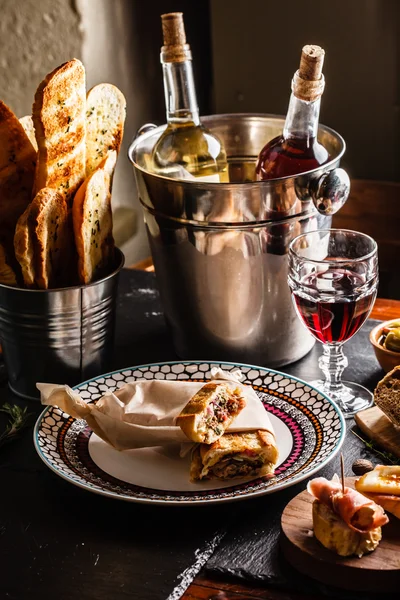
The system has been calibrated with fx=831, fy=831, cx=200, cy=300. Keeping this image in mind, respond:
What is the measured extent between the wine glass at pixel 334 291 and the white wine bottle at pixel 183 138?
256 mm

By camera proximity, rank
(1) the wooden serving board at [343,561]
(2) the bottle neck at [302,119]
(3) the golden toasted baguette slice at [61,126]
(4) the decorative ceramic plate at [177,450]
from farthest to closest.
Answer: (2) the bottle neck at [302,119]
(3) the golden toasted baguette slice at [61,126]
(4) the decorative ceramic plate at [177,450]
(1) the wooden serving board at [343,561]

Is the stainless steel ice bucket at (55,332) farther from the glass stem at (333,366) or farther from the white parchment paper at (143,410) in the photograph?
the glass stem at (333,366)

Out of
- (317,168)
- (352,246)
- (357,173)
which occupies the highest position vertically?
(317,168)

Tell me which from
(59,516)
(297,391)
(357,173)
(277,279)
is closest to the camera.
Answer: (59,516)

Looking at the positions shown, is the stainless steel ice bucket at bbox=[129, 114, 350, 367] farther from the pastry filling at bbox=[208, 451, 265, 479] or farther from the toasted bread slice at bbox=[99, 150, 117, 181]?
the pastry filling at bbox=[208, 451, 265, 479]

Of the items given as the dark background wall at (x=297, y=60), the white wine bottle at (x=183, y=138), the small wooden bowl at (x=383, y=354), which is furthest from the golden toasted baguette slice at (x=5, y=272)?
the dark background wall at (x=297, y=60)

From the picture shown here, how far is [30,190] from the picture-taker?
1.20 m

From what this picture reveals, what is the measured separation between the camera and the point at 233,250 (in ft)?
3.84

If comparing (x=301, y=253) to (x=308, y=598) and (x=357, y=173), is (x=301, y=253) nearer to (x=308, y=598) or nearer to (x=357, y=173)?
(x=308, y=598)

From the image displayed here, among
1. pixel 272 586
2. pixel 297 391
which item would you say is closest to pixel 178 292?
pixel 297 391

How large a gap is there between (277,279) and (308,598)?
1.71ft

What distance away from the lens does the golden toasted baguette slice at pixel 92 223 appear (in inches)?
44.8

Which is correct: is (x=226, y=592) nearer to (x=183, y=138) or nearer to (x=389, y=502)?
(x=389, y=502)

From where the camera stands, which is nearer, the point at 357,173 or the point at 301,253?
the point at 301,253
